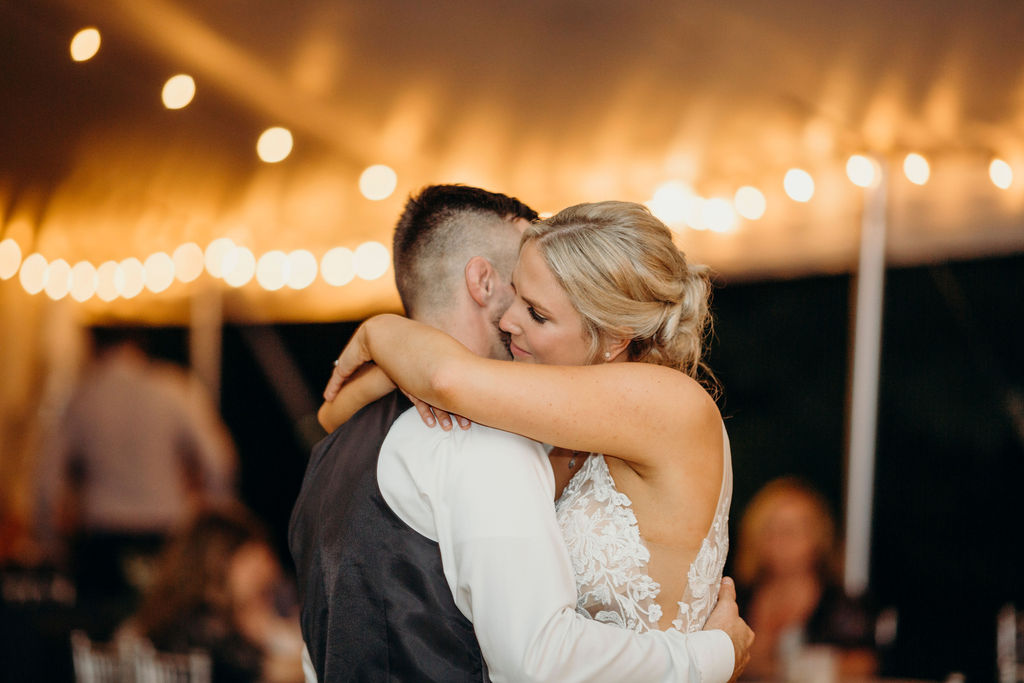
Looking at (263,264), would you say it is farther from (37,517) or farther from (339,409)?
(339,409)

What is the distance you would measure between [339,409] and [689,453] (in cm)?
67

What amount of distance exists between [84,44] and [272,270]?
3287mm

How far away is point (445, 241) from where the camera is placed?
168 centimetres

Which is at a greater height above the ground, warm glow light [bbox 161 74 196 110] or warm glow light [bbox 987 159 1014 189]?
warm glow light [bbox 987 159 1014 189]

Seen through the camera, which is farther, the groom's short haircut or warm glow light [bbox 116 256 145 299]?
warm glow light [bbox 116 256 145 299]

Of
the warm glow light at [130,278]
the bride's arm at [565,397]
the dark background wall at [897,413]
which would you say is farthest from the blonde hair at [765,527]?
the warm glow light at [130,278]

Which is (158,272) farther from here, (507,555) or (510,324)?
(507,555)

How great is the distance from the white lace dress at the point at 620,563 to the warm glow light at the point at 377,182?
3.13 m

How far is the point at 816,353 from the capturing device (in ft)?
24.1

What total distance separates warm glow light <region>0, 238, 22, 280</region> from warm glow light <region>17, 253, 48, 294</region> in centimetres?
4

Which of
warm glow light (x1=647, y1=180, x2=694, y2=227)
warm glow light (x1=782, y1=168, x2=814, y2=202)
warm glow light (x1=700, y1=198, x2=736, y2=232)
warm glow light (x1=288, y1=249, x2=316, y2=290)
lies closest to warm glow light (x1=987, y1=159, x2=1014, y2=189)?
warm glow light (x1=782, y1=168, x2=814, y2=202)

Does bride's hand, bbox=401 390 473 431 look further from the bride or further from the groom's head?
the groom's head

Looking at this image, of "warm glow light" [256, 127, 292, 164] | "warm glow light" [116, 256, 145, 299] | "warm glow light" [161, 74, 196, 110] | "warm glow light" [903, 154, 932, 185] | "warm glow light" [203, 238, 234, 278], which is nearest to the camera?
"warm glow light" [161, 74, 196, 110]

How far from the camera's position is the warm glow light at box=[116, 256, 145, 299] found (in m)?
5.72
